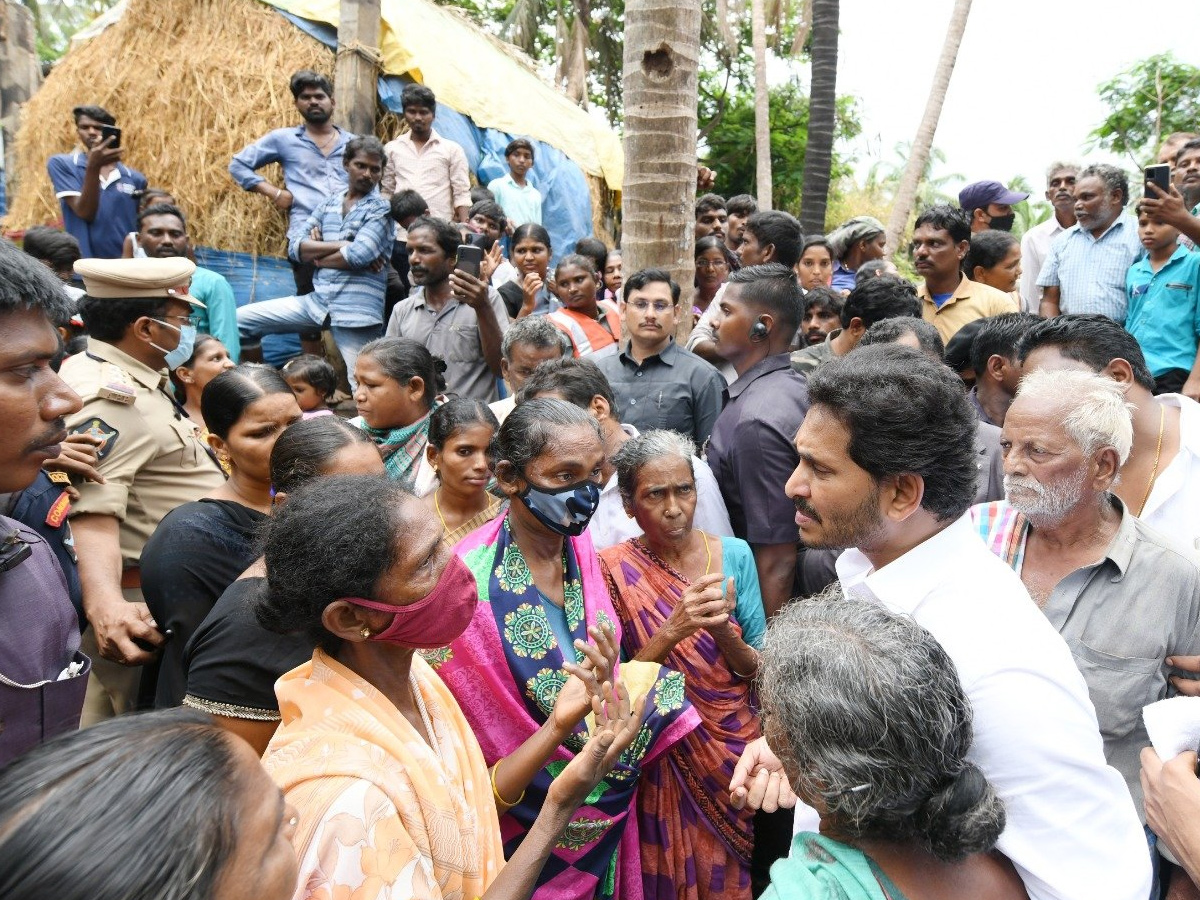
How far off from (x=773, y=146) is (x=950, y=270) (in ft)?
58.9

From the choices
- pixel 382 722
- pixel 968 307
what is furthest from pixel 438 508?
pixel 968 307

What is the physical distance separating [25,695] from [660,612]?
1944 millimetres

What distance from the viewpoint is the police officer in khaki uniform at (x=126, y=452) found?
9.77ft

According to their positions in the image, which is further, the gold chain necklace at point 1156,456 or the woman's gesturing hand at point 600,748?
the gold chain necklace at point 1156,456

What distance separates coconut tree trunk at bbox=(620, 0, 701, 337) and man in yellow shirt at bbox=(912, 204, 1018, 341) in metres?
1.48

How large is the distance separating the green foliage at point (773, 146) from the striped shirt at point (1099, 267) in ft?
53.8

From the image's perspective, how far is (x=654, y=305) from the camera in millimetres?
4859

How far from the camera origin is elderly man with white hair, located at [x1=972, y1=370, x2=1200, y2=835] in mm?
2299

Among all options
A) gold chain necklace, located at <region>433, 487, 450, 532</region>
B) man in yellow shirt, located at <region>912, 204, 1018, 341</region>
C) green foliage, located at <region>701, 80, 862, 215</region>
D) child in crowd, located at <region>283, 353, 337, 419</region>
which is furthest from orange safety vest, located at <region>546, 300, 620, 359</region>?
green foliage, located at <region>701, 80, 862, 215</region>

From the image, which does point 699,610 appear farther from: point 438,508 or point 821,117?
point 821,117

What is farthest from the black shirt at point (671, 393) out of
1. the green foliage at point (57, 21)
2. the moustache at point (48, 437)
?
the green foliage at point (57, 21)

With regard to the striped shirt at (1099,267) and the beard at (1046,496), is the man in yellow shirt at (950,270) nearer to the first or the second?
the striped shirt at (1099,267)

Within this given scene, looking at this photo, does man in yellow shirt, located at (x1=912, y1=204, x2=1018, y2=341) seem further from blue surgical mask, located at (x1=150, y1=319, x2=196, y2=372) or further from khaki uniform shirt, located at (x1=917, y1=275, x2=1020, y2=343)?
blue surgical mask, located at (x1=150, y1=319, x2=196, y2=372)

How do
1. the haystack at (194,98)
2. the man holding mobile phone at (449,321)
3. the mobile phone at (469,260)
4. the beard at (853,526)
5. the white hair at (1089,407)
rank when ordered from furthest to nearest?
the haystack at (194,98)
the man holding mobile phone at (449,321)
the mobile phone at (469,260)
the white hair at (1089,407)
the beard at (853,526)
